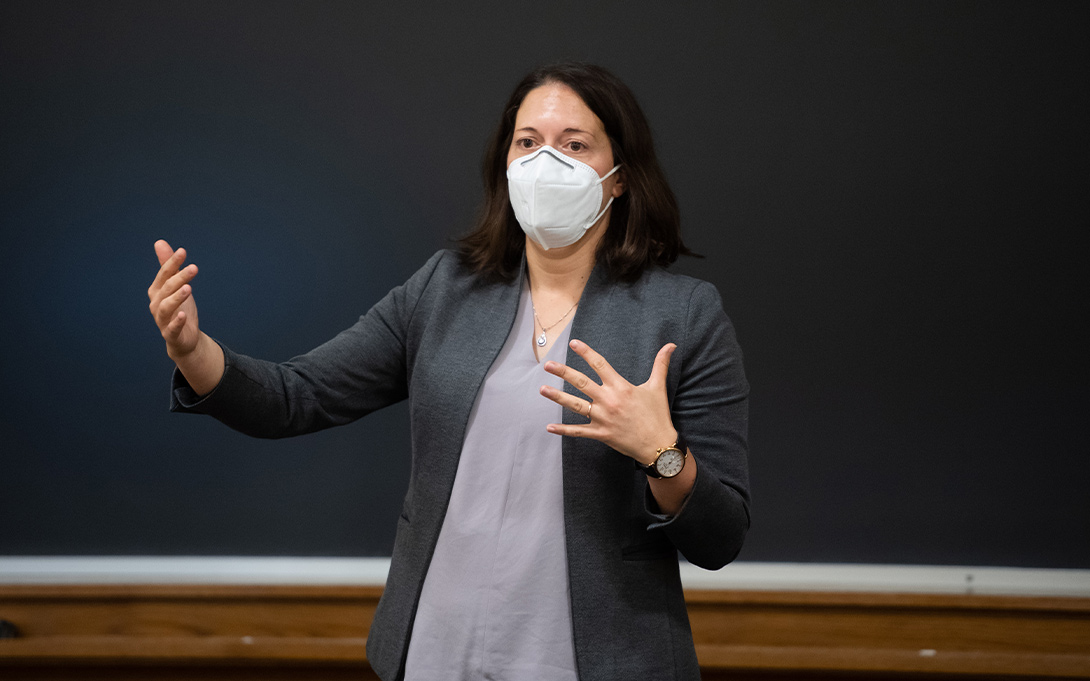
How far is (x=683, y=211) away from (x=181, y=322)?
1.46 meters

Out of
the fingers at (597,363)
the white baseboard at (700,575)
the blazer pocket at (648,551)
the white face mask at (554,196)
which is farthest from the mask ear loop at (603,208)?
the white baseboard at (700,575)

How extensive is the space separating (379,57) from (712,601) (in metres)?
1.69

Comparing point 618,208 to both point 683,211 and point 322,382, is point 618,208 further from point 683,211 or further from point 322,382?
point 683,211

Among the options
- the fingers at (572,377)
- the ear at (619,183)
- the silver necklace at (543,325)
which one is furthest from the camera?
the ear at (619,183)

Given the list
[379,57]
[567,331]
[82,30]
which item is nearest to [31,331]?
[82,30]

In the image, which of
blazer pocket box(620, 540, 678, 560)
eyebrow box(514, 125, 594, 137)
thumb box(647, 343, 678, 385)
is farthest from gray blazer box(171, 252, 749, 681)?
eyebrow box(514, 125, 594, 137)

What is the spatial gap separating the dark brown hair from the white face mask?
5cm

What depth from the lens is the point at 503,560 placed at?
1073 millimetres

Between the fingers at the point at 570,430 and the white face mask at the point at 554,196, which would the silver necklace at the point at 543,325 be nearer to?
the white face mask at the point at 554,196

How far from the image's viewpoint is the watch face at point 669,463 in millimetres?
952

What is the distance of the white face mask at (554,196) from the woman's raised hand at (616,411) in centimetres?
33

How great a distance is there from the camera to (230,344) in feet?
7.14

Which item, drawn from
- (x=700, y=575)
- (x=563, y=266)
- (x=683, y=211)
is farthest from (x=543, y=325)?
(x=700, y=575)

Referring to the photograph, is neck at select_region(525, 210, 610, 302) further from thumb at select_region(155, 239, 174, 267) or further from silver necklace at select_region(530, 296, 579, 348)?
thumb at select_region(155, 239, 174, 267)
